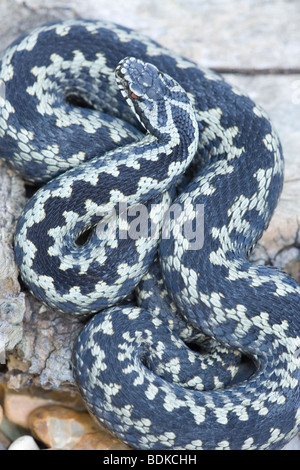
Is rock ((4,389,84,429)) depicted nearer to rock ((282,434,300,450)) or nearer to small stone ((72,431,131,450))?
small stone ((72,431,131,450))

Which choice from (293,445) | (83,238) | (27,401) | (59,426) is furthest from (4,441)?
(293,445)

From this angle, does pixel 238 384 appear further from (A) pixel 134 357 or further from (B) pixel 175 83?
(B) pixel 175 83

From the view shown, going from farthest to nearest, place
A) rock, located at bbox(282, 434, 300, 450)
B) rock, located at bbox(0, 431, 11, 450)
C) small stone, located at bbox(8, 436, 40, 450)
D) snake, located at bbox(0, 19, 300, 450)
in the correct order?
rock, located at bbox(282, 434, 300, 450) → rock, located at bbox(0, 431, 11, 450) → small stone, located at bbox(8, 436, 40, 450) → snake, located at bbox(0, 19, 300, 450)

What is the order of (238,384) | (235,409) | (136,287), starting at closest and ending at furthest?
1. (235,409)
2. (238,384)
3. (136,287)

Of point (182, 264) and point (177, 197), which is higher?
point (177, 197)

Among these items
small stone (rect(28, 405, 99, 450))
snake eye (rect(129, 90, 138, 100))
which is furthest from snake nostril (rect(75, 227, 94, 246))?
small stone (rect(28, 405, 99, 450))
